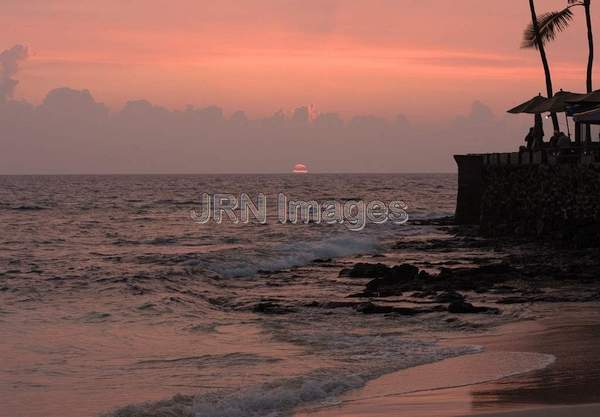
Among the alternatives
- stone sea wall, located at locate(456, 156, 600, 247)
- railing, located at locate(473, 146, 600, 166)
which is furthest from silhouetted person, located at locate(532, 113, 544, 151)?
stone sea wall, located at locate(456, 156, 600, 247)

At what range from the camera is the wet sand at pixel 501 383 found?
9.60 metres

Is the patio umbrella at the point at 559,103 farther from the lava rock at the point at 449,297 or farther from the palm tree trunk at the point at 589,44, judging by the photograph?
the lava rock at the point at 449,297

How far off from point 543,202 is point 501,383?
2378 cm

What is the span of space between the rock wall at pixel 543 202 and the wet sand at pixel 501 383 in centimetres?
1536

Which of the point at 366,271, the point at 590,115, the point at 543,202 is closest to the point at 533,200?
the point at 543,202

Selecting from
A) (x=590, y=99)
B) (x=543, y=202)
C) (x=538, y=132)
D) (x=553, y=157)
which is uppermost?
(x=590, y=99)

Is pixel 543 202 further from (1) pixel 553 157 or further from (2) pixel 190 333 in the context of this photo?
(2) pixel 190 333

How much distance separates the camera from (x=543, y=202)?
1331 inches

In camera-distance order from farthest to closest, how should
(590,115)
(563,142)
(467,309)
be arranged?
(563,142) → (590,115) → (467,309)

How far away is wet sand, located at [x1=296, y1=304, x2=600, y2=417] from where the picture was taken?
31.5 ft

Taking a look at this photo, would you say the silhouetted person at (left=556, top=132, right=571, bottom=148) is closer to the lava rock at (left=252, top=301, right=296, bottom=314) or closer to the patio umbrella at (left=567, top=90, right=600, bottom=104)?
the patio umbrella at (left=567, top=90, right=600, bottom=104)

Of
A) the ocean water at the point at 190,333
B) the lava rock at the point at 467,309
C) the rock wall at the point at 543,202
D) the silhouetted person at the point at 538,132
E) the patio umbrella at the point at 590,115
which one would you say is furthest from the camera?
the silhouetted person at the point at 538,132

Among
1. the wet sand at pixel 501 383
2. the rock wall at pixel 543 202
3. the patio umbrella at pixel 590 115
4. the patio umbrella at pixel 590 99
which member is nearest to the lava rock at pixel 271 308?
the wet sand at pixel 501 383

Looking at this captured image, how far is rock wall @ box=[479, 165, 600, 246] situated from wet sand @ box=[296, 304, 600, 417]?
50.4ft
